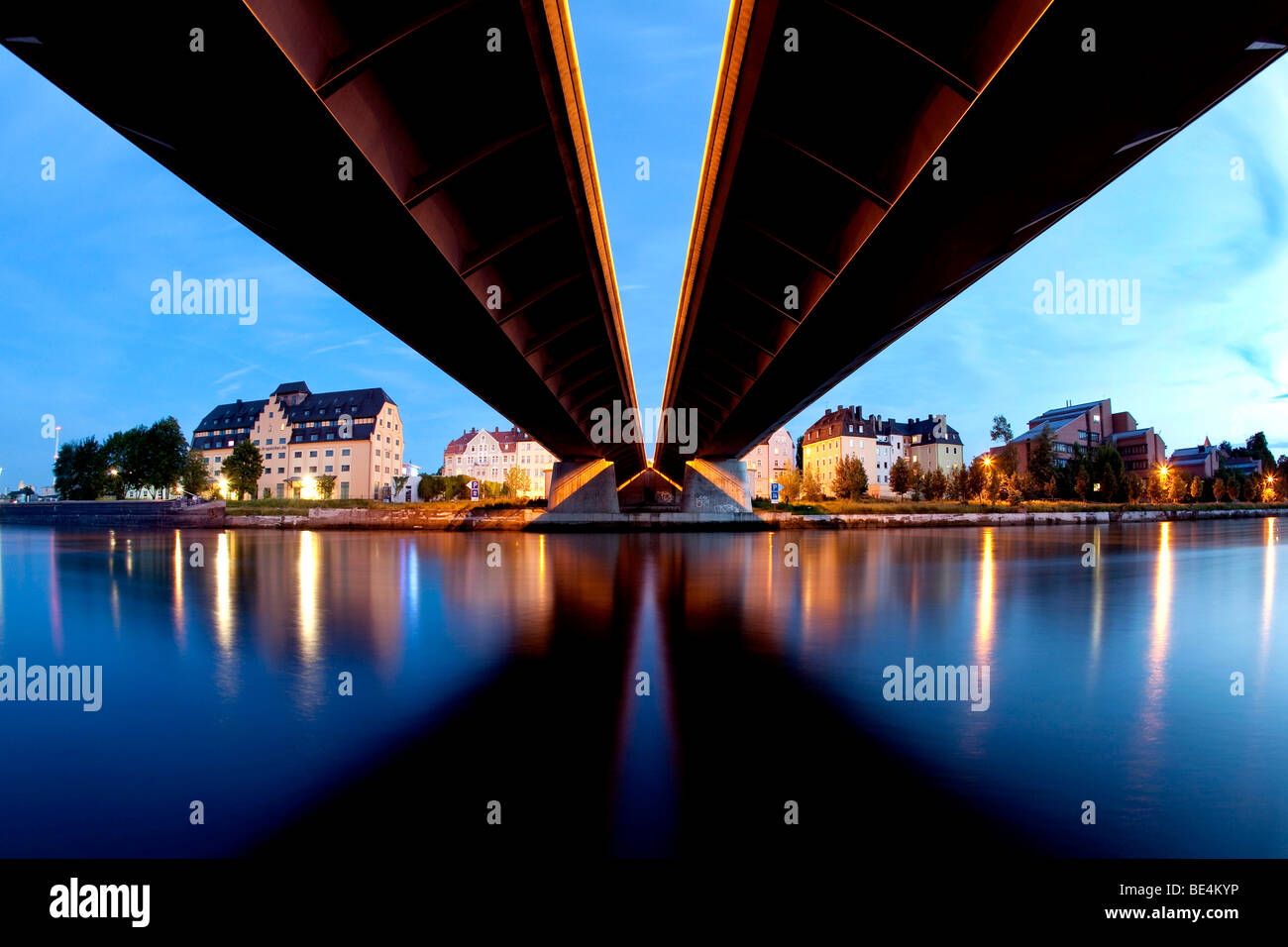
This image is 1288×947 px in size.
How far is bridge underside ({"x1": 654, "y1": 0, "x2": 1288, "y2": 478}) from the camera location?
5.76m

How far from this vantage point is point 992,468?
86.6 metres

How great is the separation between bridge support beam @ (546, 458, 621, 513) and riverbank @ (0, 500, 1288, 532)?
66cm

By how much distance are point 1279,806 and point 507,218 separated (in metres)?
12.6

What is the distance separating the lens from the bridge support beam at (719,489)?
50.9 m

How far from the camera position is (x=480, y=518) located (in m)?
51.8

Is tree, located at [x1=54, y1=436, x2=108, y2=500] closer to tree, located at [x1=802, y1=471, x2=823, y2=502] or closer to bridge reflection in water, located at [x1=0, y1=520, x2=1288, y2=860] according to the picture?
bridge reflection in water, located at [x1=0, y1=520, x2=1288, y2=860]

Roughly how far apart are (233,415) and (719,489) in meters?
117

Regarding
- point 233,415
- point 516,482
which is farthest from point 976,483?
point 233,415

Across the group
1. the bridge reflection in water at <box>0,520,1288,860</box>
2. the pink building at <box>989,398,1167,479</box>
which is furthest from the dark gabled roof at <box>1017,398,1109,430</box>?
the bridge reflection in water at <box>0,520,1288,860</box>

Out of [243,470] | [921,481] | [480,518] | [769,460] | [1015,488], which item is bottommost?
[480,518]

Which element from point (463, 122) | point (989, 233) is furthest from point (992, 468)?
point (463, 122)

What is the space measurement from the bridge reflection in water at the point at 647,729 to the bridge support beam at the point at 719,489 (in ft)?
121

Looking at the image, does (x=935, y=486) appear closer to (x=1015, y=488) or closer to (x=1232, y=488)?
(x=1015, y=488)

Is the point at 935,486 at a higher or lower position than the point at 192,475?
lower
